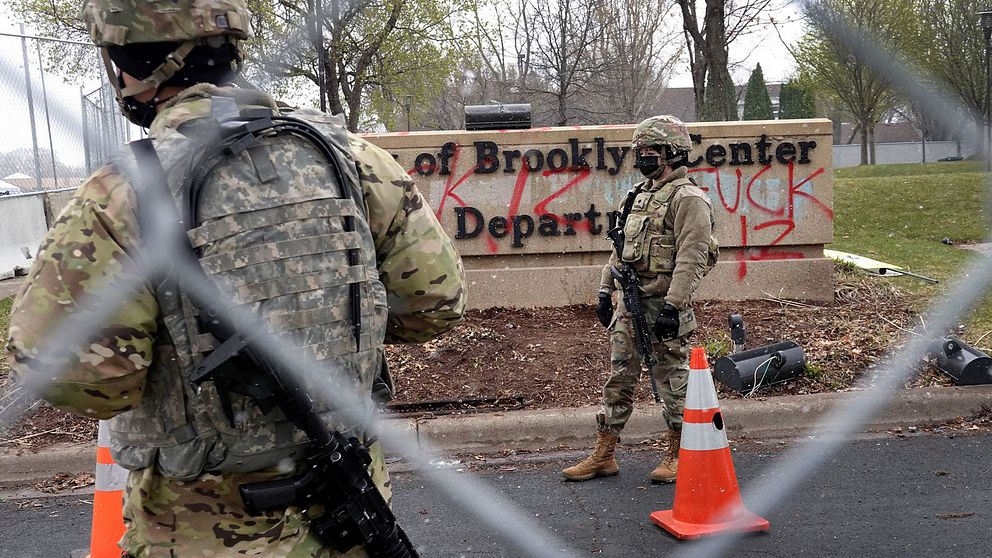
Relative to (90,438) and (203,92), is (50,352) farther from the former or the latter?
(90,438)

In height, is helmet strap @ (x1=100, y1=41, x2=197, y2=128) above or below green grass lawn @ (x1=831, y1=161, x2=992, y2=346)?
above

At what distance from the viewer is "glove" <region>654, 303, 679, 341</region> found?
487 centimetres

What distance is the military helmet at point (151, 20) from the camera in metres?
1.90

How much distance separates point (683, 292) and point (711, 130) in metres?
3.86

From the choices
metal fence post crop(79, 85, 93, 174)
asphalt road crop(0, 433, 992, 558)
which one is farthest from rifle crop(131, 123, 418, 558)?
asphalt road crop(0, 433, 992, 558)

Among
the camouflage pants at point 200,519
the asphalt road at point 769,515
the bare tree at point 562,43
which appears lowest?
the asphalt road at point 769,515

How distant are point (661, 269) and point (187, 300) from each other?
3.60 m

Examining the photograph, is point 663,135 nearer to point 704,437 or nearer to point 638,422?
point 704,437

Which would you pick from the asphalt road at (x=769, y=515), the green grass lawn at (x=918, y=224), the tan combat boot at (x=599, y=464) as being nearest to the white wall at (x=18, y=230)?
the asphalt road at (x=769, y=515)

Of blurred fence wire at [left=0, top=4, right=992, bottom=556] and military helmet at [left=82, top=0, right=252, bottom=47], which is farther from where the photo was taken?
military helmet at [left=82, top=0, right=252, bottom=47]

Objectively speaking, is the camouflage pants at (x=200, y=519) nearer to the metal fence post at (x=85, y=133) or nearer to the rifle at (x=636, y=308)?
the metal fence post at (x=85, y=133)

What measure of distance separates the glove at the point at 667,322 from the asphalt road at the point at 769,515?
866mm

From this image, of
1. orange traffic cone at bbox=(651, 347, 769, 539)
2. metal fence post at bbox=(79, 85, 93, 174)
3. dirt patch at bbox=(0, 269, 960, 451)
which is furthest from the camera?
dirt patch at bbox=(0, 269, 960, 451)

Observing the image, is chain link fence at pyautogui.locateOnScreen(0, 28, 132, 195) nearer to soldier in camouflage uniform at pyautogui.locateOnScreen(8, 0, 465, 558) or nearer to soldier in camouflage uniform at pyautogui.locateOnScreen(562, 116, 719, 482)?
soldier in camouflage uniform at pyautogui.locateOnScreen(8, 0, 465, 558)
